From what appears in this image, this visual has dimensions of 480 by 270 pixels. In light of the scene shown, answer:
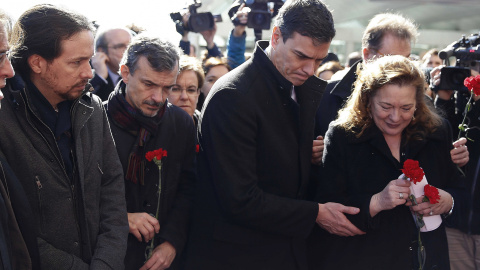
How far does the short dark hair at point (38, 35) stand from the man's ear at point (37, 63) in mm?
14

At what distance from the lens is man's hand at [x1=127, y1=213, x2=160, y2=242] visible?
2432mm

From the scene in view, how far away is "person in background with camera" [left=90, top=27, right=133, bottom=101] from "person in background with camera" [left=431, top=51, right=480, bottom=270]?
7.72ft

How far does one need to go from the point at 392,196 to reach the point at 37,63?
155cm

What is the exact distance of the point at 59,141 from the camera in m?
2.12

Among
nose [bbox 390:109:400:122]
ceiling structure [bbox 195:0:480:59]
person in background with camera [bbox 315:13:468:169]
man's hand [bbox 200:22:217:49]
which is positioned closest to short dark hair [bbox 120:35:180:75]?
person in background with camera [bbox 315:13:468:169]

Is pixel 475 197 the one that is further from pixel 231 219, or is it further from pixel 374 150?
pixel 231 219

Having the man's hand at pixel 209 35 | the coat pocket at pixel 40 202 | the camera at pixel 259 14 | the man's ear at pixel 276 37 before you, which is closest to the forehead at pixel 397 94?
the man's ear at pixel 276 37

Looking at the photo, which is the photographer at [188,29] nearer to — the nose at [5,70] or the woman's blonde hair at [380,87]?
the woman's blonde hair at [380,87]

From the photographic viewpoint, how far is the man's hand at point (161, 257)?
2.46 metres

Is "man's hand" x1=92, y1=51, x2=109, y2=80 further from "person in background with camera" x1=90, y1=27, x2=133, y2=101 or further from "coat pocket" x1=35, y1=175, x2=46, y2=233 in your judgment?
"coat pocket" x1=35, y1=175, x2=46, y2=233

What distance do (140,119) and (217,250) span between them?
2.32 feet

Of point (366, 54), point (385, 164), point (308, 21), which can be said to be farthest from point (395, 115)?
Answer: point (366, 54)

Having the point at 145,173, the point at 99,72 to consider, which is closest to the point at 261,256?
the point at 145,173

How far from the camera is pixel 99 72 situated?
4098mm
